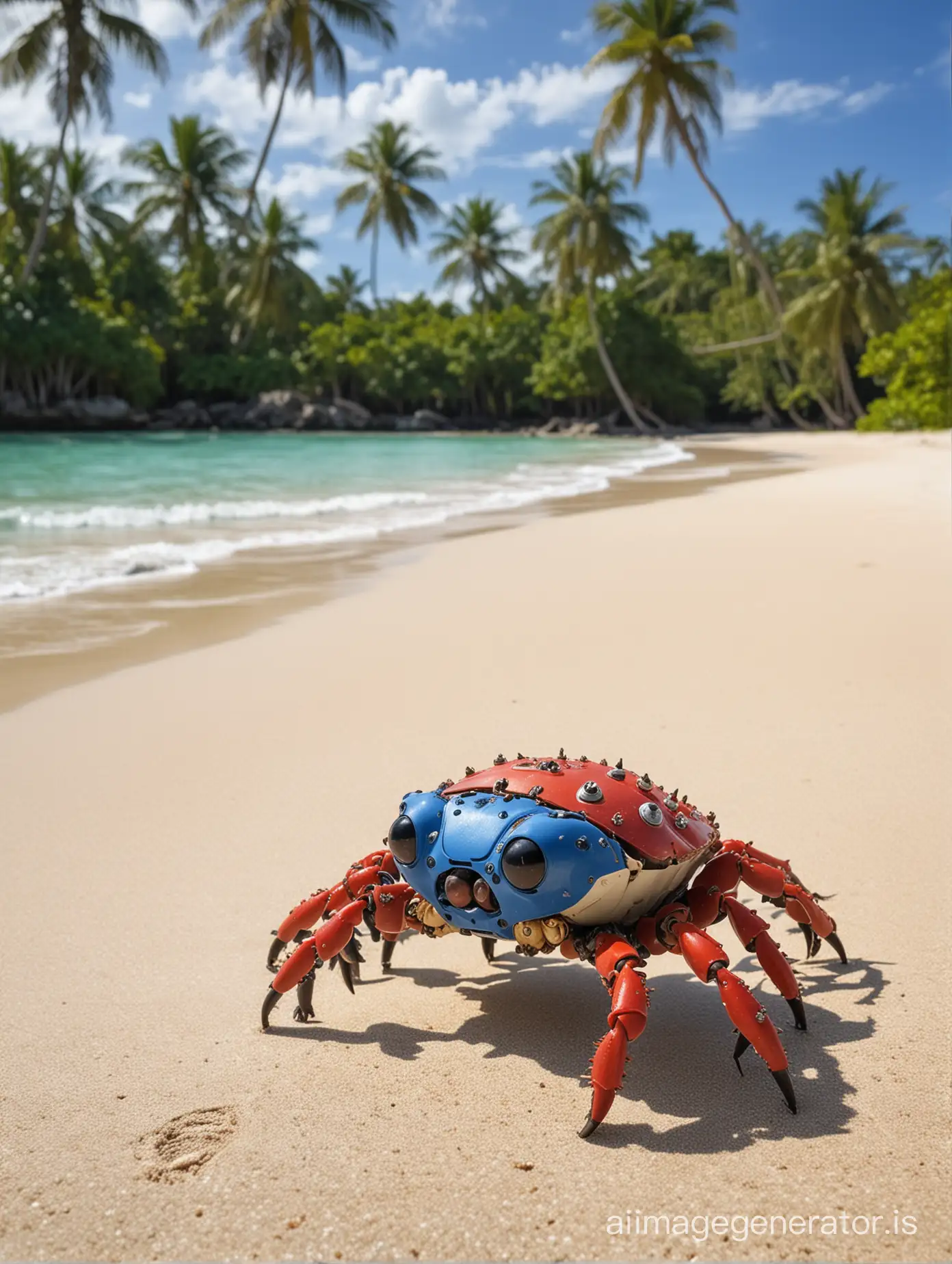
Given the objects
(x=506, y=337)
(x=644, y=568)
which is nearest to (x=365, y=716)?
(x=644, y=568)

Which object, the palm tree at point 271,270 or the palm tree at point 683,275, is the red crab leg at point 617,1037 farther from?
the palm tree at point 683,275

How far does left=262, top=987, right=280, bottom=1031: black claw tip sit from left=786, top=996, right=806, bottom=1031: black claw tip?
1.15 meters

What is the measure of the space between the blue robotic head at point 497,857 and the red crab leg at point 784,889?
1.56 feet

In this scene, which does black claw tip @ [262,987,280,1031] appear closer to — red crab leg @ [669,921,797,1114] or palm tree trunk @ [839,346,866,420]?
red crab leg @ [669,921,797,1114]

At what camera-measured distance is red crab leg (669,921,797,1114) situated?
2008 mm

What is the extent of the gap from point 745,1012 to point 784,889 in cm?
50

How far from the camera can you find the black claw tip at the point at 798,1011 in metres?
2.29

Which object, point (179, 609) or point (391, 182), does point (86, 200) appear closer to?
point (391, 182)

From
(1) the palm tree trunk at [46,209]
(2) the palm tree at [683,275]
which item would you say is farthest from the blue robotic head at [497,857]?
(2) the palm tree at [683,275]

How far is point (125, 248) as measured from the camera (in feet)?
188

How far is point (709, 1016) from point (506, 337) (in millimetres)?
60879

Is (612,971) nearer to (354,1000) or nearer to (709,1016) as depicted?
(709,1016)

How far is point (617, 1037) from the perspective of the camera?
6.50 ft

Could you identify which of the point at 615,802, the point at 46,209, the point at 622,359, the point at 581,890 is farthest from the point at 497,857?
the point at 622,359
